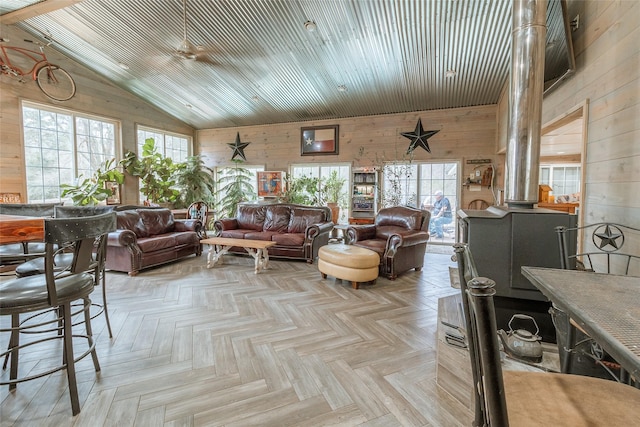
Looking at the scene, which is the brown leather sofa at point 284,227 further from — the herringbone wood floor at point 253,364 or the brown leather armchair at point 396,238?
the herringbone wood floor at point 253,364

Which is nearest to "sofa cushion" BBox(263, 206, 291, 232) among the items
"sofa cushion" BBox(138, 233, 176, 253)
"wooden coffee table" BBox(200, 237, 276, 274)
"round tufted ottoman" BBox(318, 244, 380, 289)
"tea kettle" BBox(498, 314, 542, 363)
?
"wooden coffee table" BBox(200, 237, 276, 274)

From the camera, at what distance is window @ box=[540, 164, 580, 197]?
821 centimetres

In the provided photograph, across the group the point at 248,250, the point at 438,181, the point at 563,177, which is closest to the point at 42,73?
the point at 248,250

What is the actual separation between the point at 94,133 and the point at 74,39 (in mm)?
1828

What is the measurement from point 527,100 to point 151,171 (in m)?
7.21

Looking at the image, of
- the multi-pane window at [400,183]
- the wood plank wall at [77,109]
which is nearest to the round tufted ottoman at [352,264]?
the multi-pane window at [400,183]

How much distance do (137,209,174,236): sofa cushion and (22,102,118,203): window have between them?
2.20m

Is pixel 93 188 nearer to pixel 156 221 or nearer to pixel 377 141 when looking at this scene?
pixel 156 221

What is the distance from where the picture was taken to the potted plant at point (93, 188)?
229 inches

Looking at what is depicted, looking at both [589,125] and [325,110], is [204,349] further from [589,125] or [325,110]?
[325,110]

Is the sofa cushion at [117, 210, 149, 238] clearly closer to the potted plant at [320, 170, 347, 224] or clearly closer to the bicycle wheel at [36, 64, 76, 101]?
→ the bicycle wheel at [36, 64, 76, 101]

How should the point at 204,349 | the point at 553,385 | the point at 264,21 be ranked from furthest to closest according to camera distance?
the point at 264,21 → the point at 204,349 → the point at 553,385

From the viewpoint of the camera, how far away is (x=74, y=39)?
18.0ft

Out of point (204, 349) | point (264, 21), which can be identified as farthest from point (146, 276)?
point (264, 21)
